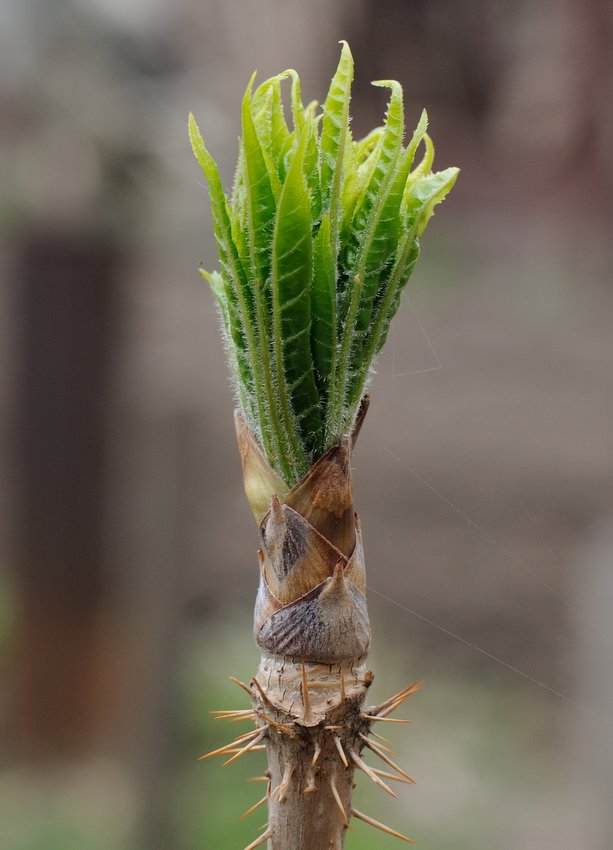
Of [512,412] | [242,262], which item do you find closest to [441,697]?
[512,412]

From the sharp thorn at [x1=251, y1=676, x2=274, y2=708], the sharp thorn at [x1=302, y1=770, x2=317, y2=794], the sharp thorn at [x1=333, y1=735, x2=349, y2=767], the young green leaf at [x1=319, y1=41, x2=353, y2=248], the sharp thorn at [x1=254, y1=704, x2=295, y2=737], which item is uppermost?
the young green leaf at [x1=319, y1=41, x2=353, y2=248]

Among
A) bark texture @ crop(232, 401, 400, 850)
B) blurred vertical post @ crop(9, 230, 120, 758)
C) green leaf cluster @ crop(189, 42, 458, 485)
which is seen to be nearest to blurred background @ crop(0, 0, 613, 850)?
blurred vertical post @ crop(9, 230, 120, 758)

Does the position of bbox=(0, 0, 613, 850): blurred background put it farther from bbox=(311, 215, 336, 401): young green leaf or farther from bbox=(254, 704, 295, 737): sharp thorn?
bbox=(254, 704, 295, 737): sharp thorn

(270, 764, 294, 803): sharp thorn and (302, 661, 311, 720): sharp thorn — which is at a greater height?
(302, 661, 311, 720): sharp thorn

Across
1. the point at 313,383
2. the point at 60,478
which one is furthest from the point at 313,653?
the point at 60,478

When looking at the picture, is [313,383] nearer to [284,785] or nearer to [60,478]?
[284,785]

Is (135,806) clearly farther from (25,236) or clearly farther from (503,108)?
(503,108)

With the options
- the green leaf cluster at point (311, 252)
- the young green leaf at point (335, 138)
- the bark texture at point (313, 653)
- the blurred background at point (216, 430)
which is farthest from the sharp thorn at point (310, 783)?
the blurred background at point (216, 430)

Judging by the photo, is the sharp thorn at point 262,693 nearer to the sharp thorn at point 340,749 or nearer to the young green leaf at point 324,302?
the sharp thorn at point 340,749
